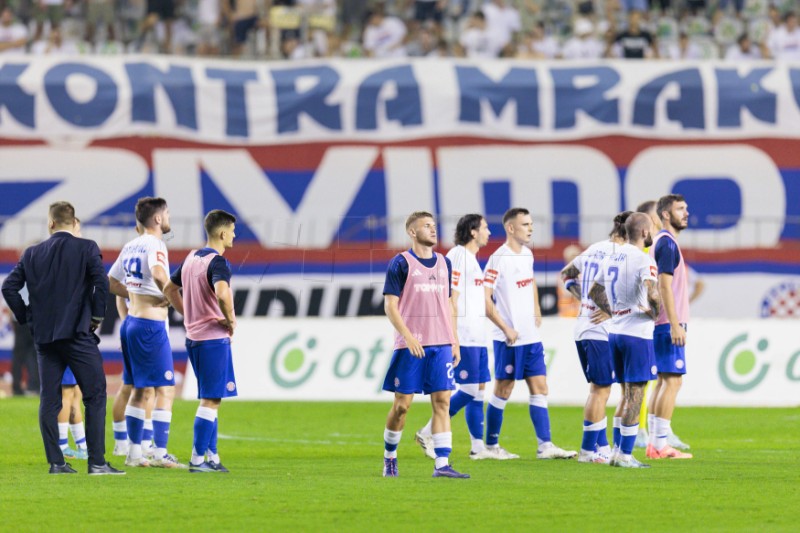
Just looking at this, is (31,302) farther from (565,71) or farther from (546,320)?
(565,71)

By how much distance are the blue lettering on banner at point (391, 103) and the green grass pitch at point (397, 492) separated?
1070 cm

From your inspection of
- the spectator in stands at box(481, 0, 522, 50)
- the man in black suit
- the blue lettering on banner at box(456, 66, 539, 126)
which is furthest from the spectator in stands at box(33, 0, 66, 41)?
the man in black suit

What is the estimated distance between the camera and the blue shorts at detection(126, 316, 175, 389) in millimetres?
13250

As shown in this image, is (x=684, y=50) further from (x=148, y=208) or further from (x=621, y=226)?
(x=148, y=208)

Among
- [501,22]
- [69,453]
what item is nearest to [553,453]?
[69,453]

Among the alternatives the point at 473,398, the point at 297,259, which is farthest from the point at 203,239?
the point at 473,398

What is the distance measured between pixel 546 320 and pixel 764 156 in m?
7.40

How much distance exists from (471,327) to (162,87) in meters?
13.4

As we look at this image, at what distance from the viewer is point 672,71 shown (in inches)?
1069

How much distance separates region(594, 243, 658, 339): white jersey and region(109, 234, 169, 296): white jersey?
4028 mm

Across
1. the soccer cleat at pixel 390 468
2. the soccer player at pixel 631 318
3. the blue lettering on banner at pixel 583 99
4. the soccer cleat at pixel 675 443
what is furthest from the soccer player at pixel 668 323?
the blue lettering on banner at pixel 583 99

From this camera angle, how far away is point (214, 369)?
12367 millimetres

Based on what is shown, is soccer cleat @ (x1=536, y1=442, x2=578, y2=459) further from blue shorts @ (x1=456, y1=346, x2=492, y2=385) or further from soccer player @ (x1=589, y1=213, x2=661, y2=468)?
soccer player @ (x1=589, y1=213, x2=661, y2=468)

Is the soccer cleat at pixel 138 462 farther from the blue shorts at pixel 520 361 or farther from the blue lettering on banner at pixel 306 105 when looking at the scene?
the blue lettering on banner at pixel 306 105
